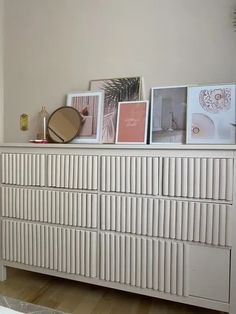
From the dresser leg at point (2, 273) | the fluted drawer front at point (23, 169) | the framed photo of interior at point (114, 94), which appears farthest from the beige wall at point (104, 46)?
the dresser leg at point (2, 273)

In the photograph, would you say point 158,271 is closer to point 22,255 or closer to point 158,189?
point 158,189

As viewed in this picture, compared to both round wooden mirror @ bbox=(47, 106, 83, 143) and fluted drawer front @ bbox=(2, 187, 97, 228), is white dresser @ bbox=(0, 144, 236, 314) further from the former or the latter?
round wooden mirror @ bbox=(47, 106, 83, 143)

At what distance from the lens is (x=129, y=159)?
1.69m

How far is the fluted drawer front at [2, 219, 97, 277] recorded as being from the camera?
1.81 m

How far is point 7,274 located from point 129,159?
1462 millimetres

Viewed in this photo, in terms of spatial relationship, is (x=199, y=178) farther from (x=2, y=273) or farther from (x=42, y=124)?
(x=2, y=273)

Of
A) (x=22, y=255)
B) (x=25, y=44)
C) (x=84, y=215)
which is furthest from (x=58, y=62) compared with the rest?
(x=22, y=255)

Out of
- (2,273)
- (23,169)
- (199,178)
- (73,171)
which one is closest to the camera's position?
(199,178)

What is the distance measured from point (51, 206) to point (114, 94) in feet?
3.08

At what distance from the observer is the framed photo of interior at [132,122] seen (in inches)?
73.1

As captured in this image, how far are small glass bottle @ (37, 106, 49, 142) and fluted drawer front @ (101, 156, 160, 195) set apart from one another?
0.69 meters

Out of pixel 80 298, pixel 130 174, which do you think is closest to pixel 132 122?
pixel 130 174

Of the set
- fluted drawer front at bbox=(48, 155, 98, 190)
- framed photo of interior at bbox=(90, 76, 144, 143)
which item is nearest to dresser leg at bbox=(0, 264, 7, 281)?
fluted drawer front at bbox=(48, 155, 98, 190)

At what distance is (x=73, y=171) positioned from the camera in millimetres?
1833
